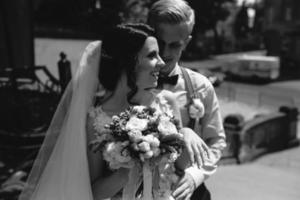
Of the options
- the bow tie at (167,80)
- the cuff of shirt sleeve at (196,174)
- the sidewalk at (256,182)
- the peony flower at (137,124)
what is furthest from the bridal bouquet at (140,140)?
the sidewalk at (256,182)

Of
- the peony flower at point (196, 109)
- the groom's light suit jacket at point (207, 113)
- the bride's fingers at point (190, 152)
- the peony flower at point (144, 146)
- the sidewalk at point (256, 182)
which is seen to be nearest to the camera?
the peony flower at point (144, 146)

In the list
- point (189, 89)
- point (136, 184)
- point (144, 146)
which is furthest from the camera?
point (189, 89)

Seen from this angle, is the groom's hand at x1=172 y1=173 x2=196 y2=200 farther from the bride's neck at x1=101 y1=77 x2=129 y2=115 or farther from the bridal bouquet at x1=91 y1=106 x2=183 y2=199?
the bride's neck at x1=101 y1=77 x2=129 y2=115

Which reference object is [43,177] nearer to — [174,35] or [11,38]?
[174,35]

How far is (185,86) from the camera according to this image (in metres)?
2.93

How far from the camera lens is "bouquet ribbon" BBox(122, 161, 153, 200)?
2.46 meters

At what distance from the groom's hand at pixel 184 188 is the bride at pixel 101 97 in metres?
0.35

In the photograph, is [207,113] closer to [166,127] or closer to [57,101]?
[166,127]

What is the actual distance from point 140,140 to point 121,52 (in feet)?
1.74

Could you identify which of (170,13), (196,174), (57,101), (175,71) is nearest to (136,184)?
(196,174)

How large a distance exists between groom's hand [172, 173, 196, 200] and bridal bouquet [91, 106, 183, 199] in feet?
0.93

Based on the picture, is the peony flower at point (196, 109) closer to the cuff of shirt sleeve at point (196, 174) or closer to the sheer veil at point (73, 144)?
the cuff of shirt sleeve at point (196, 174)

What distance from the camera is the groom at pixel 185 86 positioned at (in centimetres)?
264

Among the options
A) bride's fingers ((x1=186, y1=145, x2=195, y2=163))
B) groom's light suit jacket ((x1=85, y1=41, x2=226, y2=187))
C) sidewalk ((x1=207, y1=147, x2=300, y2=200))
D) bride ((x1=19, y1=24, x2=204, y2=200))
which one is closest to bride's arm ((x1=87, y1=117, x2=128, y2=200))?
bride ((x1=19, y1=24, x2=204, y2=200))
